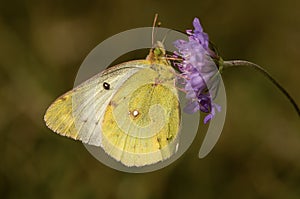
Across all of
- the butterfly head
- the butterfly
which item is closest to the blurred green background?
the butterfly

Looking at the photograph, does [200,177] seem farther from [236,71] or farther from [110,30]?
[110,30]

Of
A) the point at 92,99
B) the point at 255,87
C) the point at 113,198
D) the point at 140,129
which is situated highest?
the point at 92,99

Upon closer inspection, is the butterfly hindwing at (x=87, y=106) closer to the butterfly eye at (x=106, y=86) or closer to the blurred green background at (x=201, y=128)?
the butterfly eye at (x=106, y=86)

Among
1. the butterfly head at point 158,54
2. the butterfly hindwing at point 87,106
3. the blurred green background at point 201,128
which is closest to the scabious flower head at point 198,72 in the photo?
the butterfly head at point 158,54

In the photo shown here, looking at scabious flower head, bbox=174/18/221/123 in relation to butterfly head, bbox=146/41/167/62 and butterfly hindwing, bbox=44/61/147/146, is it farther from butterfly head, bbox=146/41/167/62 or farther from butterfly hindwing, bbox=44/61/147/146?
butterfly hindwing, bbox=44/61/147/146

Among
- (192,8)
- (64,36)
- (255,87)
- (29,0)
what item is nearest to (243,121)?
(255,87)

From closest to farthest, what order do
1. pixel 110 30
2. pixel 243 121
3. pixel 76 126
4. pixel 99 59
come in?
pixel 76 126
pixel 99 59
pixel 243 121
pixel 110 30

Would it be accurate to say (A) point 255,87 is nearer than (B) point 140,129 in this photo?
No
